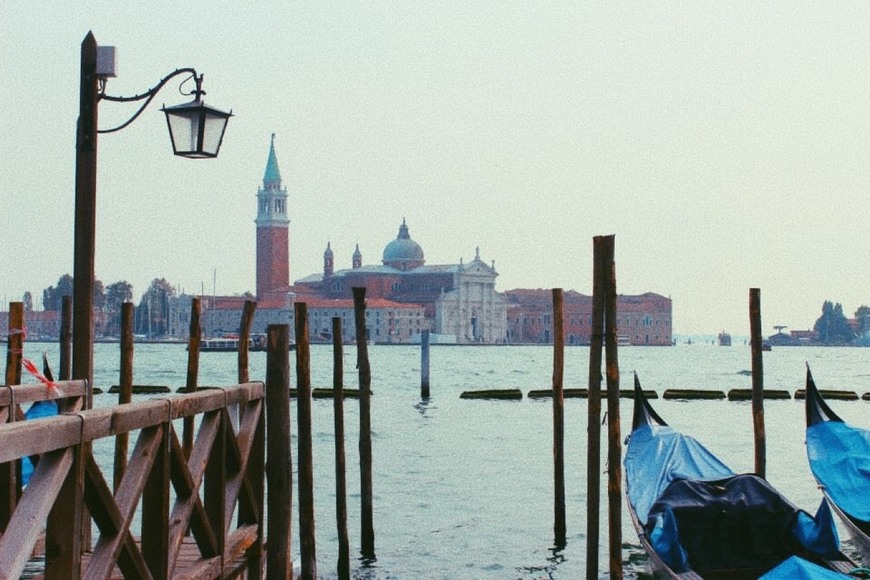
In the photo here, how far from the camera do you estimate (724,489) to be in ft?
17.4

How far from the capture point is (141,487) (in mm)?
2488

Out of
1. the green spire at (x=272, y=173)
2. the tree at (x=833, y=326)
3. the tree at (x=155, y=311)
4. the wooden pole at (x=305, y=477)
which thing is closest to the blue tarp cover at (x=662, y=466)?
the wooden pole at (x=305, y=477)

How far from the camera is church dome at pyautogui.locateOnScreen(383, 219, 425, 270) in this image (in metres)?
82.0

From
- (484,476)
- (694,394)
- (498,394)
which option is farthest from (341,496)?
(694,394)

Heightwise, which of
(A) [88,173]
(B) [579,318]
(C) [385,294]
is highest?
(C) [385,294]

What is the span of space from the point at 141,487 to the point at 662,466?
4.24 meters

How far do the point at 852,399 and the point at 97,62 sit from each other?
2052cm

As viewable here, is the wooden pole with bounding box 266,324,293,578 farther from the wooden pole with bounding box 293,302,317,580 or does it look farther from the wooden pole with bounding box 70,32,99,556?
the wooden pole with bounding box 293,302,317,580

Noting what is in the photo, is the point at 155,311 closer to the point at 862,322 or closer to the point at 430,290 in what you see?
the point at 430,290

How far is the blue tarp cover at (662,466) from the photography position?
6.07m

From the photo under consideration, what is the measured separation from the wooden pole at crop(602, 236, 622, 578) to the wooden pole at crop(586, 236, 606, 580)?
35mm

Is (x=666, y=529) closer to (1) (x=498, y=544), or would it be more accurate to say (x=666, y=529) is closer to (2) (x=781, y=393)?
(1) (x=498, y=544)

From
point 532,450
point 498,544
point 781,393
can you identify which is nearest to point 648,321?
point 781,393

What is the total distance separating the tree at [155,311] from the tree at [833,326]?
53.0 metres
